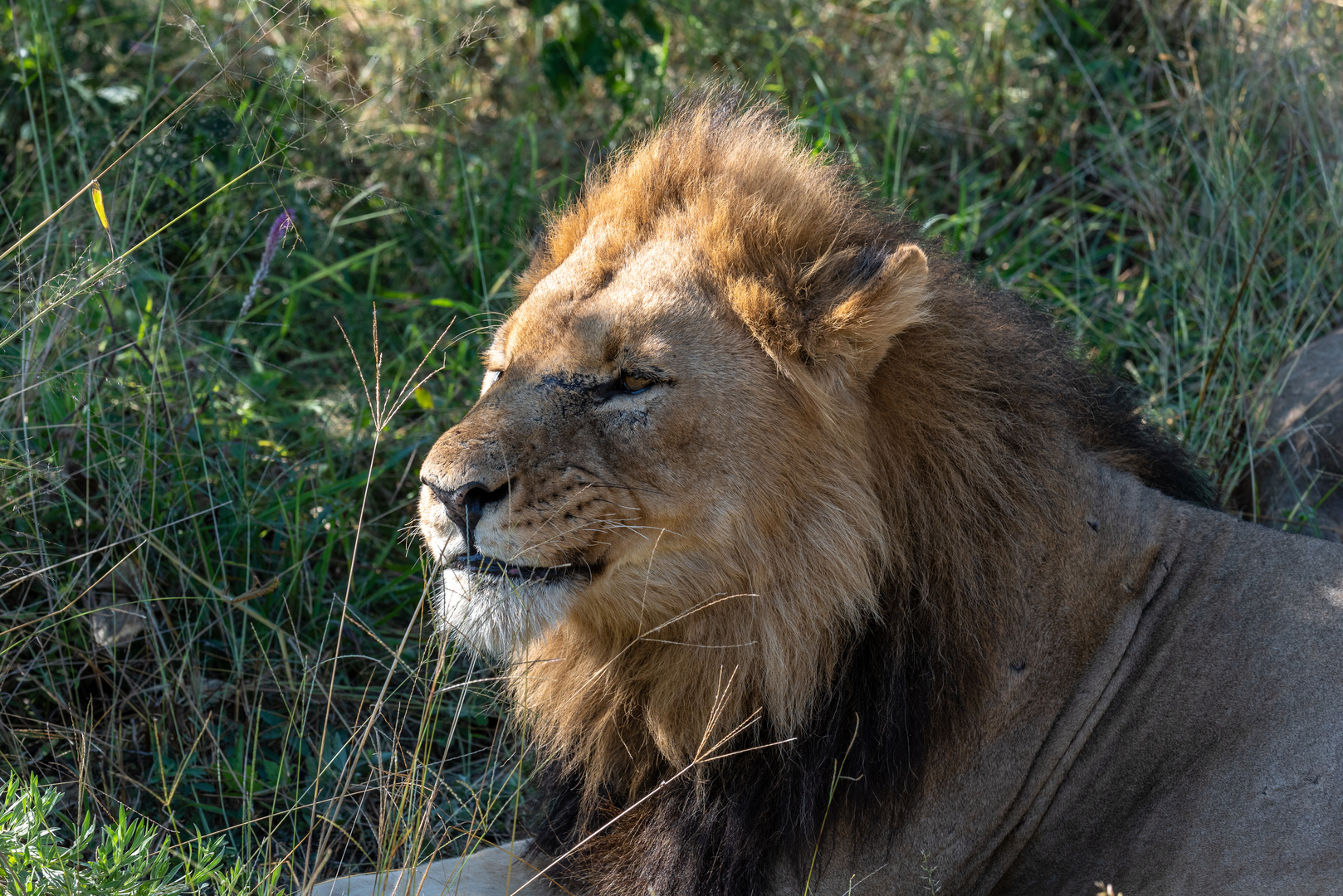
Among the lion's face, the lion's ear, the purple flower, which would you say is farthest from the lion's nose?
the purple flower

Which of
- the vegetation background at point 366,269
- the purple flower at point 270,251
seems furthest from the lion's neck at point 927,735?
the purple flower at point 270,251

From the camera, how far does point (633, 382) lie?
251cm

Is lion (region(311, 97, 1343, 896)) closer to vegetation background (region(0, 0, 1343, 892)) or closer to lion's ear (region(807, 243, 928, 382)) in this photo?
lion's ear (region(807, 243, 928, 382))

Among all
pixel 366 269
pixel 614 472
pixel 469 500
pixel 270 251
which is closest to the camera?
pixel 469 500

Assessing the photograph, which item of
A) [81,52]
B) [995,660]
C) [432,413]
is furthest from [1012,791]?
[81,52]

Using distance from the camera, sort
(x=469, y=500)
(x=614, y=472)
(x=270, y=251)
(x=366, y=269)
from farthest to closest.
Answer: (x=366, y=269)
(x=270, y=251)
(x=614, y=472)
(x=469, y=500)

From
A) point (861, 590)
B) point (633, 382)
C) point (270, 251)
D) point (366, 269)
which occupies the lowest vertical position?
point (861, 590)

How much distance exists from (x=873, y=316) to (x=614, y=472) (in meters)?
0.58

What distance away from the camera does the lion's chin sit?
2.39 metres

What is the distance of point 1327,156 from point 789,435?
371 cm

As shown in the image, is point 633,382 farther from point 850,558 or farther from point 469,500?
point 850,558

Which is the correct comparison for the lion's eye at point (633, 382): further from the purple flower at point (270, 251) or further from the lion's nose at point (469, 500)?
the purple flower at point (270, 251)

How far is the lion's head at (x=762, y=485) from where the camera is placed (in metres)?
2.43

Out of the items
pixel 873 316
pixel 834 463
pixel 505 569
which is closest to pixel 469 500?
pixel 505 569
